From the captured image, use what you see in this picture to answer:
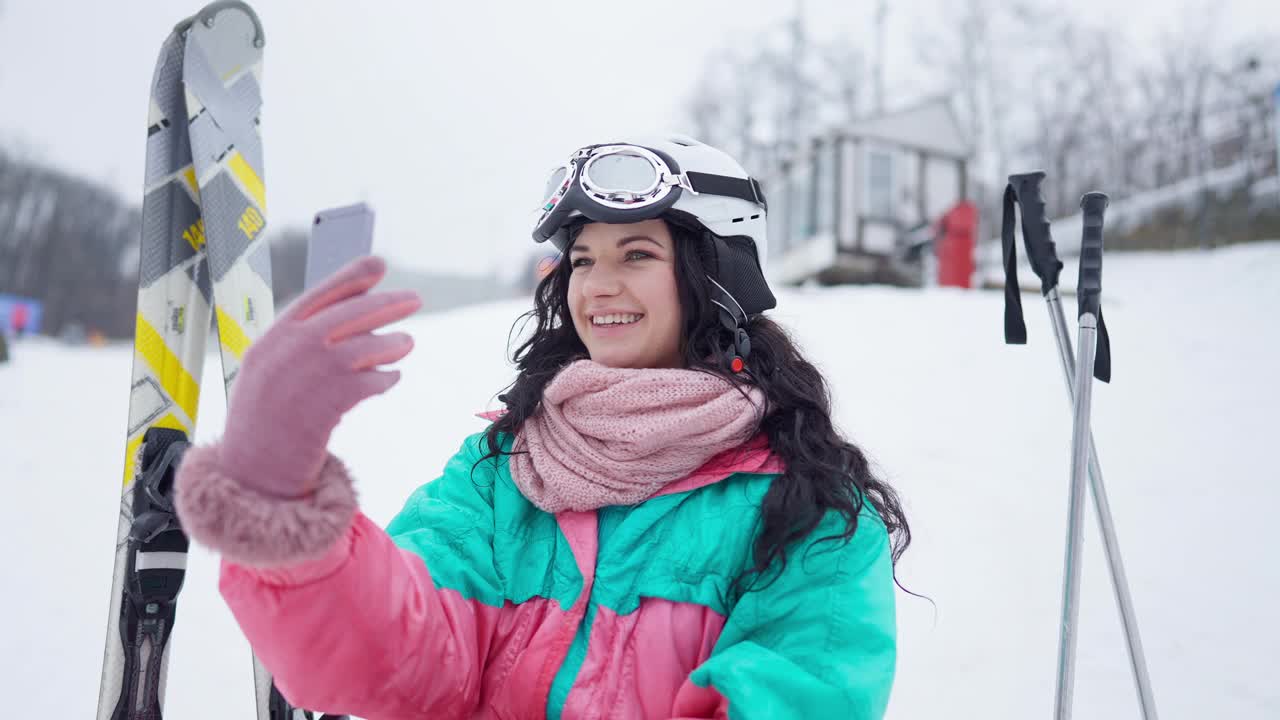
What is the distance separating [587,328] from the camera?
1858mm

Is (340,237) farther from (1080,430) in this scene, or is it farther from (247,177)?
(1080,430)

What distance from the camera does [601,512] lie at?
1.67 m

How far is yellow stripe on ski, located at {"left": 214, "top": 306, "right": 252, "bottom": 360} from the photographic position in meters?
2.58

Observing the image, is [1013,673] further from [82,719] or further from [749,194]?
[82,719]

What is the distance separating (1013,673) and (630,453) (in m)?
2.55

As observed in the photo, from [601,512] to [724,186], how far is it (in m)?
0.82

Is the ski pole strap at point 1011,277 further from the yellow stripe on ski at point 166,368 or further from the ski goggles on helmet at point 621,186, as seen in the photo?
the yellow stripe on ski at point 166,368

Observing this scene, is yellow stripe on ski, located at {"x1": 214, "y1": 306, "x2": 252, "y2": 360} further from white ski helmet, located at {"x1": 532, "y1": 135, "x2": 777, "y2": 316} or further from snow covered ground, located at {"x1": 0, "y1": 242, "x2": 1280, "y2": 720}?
snow covered ground, located at {"x1": 0, "y1": 242, "x2": 1280, "y2": 720}

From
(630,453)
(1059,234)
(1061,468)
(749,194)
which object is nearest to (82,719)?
(630,453)

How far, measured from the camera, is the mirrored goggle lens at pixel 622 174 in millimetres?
1809

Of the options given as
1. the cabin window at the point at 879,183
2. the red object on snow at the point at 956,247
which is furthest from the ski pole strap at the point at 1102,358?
the cabin window at the point at 879,183

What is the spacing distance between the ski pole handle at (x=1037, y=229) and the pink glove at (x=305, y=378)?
1701 millimetres

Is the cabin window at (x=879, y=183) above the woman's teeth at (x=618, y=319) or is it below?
above

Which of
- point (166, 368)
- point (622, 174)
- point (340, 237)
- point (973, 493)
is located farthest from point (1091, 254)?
point (973, 493)
